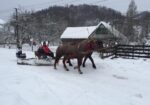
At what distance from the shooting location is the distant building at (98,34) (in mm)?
43031

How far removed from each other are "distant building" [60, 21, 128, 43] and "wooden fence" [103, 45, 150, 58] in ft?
71.4

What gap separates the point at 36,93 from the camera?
7.29 metres

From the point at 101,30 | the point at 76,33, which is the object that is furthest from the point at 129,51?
the point at 76,33

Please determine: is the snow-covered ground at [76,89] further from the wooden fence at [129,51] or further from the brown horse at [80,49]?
the wooden fence at [129,51]

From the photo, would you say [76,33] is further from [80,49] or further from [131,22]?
[80,49]

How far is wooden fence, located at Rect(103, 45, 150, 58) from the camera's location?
17.8 m

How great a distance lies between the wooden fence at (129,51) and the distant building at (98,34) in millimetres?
21760

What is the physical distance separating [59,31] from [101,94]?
66585mm

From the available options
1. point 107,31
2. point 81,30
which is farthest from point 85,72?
point 81,30

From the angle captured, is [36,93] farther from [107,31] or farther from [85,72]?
[107,31]

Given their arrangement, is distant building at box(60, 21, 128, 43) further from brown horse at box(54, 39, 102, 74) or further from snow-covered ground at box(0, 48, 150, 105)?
snow-covered ground at box(0, 48, 150, 105)

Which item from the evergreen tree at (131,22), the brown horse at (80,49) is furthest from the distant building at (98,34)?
the brown horse at (80,49)

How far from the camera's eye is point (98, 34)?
44.8 metres

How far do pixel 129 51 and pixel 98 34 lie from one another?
2674 centimetres
